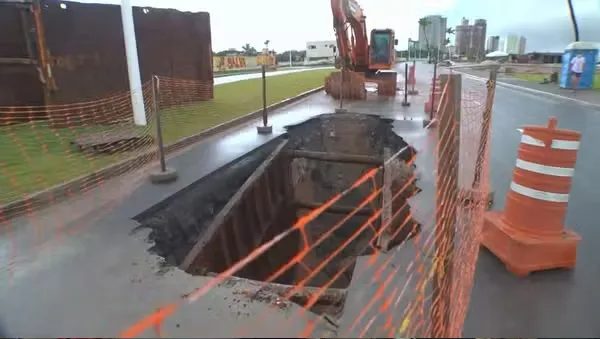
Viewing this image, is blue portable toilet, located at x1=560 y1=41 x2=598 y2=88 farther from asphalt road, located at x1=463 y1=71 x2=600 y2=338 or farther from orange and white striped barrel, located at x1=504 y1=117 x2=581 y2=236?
orange and white striped barrel, located at x1=504 y1=117 x2=581 y2=236

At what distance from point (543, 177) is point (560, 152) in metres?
0.26

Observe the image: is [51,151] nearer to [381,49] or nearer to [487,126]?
[487,126]

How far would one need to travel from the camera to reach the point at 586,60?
18469mm

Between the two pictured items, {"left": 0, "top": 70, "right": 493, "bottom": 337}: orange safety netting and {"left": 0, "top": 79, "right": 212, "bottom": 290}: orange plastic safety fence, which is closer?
{"left": 0, "top": 70, "right": 493, "bottom": 337}: orange safety netting

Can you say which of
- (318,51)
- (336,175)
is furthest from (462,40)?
(336,175)

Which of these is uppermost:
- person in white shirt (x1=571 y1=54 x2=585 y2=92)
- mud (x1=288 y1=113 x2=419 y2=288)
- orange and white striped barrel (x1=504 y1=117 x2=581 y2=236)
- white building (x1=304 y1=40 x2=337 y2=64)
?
white building (x1=304 y1=40 x2=337 y2=64)

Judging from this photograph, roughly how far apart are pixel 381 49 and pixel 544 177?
56.5ft

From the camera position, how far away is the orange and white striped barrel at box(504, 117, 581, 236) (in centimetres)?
346

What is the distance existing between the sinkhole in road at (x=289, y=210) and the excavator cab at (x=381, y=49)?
8.86m

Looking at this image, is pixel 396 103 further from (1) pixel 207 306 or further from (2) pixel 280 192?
(1) pixel 207 306

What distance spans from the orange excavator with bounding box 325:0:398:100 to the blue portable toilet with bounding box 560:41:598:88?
26.6 feet

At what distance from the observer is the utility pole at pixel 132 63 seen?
9.06 metres

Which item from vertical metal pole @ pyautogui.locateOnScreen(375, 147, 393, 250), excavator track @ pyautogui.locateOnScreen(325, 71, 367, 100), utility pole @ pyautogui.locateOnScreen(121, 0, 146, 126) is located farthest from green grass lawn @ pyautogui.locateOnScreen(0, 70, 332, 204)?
excavator track @ pyautogui.locateOnScreen(325, 71, 367, 100)

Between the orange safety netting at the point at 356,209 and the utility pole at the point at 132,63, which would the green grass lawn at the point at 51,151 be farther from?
the utility pole at the point at 132,63
